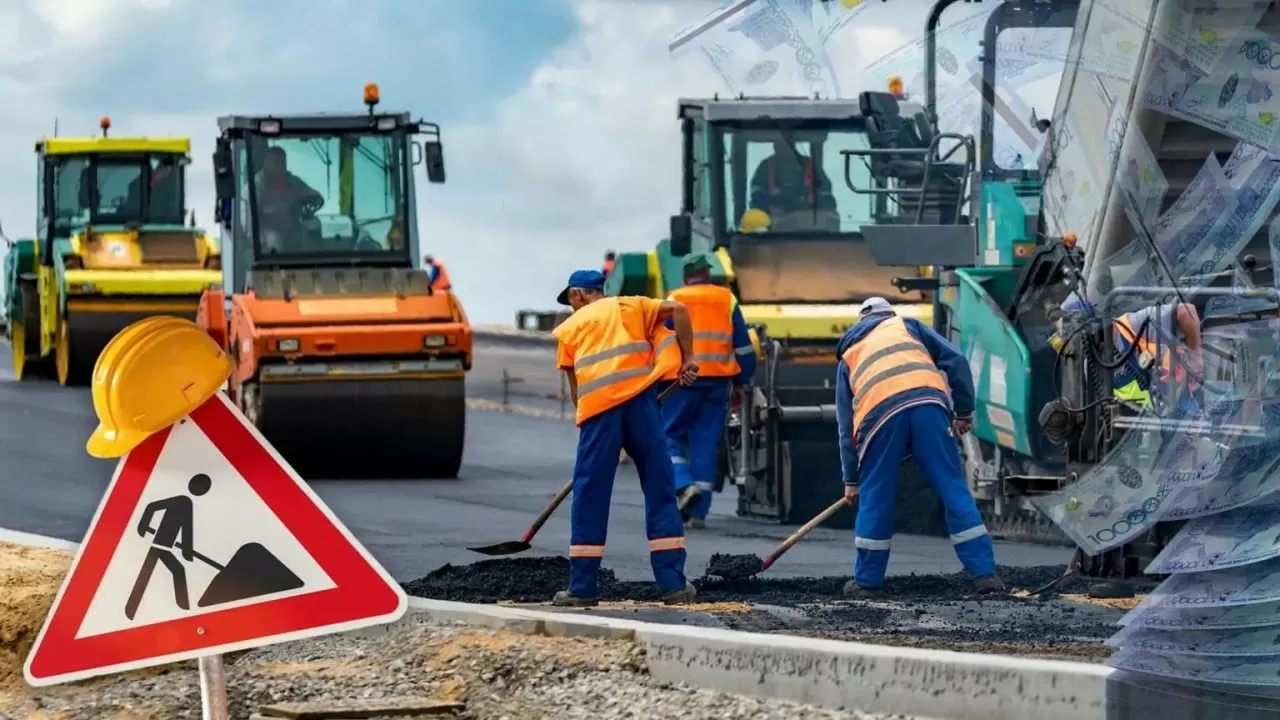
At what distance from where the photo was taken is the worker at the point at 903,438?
10297mm

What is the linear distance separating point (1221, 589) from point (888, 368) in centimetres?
372

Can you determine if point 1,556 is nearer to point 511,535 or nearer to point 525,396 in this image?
point 511,535

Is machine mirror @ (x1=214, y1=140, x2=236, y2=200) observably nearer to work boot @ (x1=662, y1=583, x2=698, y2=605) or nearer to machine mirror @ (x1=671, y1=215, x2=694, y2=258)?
machine mirror @ (x1=671, y1=215, x2=694, y2=258)

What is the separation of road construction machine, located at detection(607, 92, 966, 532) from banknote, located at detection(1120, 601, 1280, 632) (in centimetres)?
802

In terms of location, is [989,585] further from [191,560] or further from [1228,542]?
[191,560]

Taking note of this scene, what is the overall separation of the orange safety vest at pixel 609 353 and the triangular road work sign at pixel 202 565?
423 centimetres

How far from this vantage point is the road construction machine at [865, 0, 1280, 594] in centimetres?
902

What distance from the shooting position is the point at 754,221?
17.3m

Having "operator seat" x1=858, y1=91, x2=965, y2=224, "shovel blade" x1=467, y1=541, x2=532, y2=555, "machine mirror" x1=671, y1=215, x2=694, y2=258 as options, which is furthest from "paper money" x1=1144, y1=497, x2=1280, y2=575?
"machine mirror" x1=671, y1=215, x2=694, y2=258

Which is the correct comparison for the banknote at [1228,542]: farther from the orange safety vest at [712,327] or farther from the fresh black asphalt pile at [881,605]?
the orange safety vest at [712,327]

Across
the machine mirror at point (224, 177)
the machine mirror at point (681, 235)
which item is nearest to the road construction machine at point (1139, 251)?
the machine mirror at point (681, 235)

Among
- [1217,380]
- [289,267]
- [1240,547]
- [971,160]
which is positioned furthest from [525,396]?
[1240,547]

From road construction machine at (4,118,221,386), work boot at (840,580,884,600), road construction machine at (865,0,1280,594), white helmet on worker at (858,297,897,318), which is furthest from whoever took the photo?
road construction machine at (4,118,221,386)

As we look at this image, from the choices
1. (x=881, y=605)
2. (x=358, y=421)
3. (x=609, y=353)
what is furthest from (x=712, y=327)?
(x=881, y=605)
